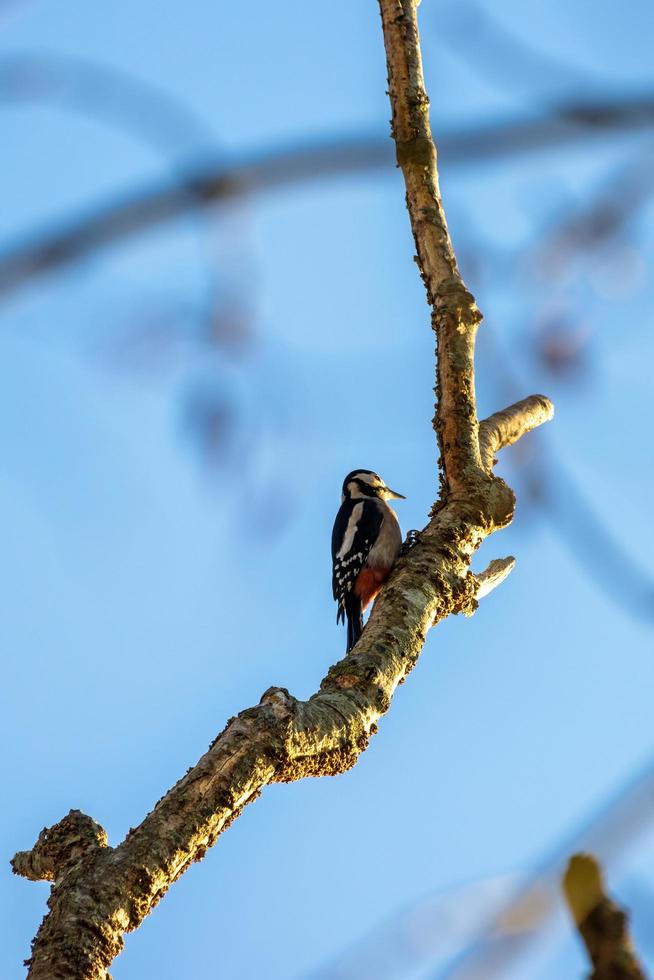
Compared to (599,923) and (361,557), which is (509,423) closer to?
(361,557)

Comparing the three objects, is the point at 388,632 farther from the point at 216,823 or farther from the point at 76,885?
the point at 76,885

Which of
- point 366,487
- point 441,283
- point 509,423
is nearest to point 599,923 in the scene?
point 441,283

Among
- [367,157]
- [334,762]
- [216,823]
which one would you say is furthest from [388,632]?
[367,157]

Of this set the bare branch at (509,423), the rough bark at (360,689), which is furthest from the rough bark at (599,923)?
the bare branch at (509,423)

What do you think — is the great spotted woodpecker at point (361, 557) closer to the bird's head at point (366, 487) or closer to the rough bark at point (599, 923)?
the bird's head at point (366, 487)

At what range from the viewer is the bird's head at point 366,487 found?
780cm

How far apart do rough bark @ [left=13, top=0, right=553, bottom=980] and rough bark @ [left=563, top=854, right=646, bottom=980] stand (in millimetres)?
986

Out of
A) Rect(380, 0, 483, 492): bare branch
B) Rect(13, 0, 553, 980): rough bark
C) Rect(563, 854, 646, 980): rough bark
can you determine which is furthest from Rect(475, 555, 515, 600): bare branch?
Rect(563, 854, 646, 980): rough bark

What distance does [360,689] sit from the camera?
3768 mm

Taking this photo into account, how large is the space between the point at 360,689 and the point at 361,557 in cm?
277

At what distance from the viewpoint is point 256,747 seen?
3293mm

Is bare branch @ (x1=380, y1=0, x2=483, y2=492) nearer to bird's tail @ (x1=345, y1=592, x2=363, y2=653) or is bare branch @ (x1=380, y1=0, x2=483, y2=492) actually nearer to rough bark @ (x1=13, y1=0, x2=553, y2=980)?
rough bark @ (x1=13, y1=0, x2=553, y2=980)

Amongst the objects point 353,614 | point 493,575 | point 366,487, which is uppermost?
point 366,487

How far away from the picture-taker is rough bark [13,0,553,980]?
2879 millimetres
